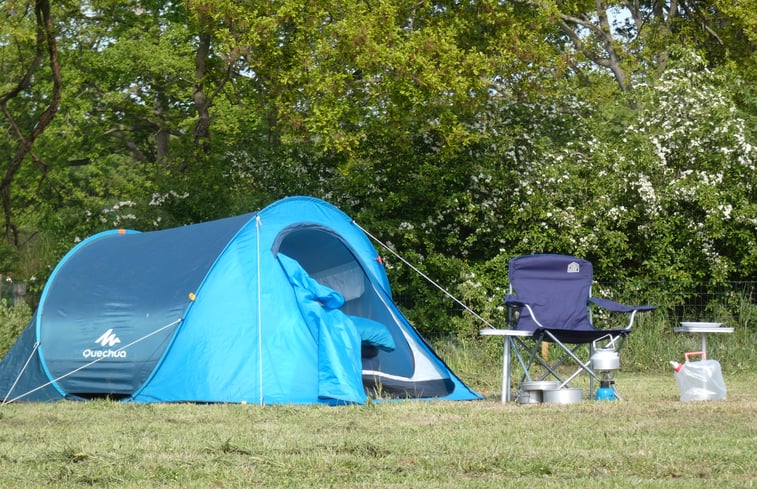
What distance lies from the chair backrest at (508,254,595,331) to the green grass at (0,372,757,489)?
3.46ft

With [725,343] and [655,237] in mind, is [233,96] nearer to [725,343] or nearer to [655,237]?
[655,237]

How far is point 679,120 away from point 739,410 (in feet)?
23.3

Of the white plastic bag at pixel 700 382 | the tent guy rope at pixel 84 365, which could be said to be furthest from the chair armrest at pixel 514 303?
the tent guy rope at pixel 84 365

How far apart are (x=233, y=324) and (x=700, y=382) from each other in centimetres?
308

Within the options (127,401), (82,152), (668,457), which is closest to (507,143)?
(127,401)

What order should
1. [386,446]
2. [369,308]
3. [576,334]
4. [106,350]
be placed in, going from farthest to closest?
1. [369,308]
2. [106,350]
3. [576,334]
4. [386,446]

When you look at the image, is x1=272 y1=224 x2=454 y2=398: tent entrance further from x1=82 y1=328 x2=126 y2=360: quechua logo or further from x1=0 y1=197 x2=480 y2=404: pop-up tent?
x1=82 y1=328 x2=126 y2=360: quechua logo

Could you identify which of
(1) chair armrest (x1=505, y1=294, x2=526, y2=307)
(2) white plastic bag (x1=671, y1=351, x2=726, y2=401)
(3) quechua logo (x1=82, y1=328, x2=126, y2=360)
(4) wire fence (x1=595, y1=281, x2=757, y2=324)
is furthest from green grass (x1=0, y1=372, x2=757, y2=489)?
(4) wire fence (x1=595, y1=281, x2=757, y2=324)

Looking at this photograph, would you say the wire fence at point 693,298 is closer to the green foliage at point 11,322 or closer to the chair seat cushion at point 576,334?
the chair seat cushion at point 576,334

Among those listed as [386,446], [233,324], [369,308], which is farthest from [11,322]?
[386,446]

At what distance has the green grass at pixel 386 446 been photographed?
4.20m

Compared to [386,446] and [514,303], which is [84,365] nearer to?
[514,303]

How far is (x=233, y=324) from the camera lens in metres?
7.45

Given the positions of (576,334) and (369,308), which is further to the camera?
(369,308)
